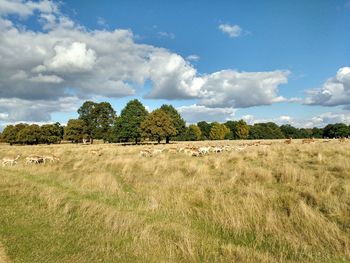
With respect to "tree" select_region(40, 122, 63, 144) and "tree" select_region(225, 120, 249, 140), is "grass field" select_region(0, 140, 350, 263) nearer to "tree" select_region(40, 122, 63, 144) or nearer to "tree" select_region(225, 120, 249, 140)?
"tree" select_region(40, 122, 63, 144)

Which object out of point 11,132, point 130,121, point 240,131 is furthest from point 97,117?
point 240,131

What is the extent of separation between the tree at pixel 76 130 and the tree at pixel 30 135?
11149 mm

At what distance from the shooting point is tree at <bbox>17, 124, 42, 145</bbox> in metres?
95.8

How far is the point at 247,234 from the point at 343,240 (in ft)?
7.61

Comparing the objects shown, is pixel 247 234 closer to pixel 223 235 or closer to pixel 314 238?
pixel 223 235

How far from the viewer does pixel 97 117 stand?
90.7 metres

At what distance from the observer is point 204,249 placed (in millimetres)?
7566

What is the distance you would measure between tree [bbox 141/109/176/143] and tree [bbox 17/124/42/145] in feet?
141

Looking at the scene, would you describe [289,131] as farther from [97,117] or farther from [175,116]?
[97,117]

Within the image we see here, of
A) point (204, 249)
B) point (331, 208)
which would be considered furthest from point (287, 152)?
point (204, 249)

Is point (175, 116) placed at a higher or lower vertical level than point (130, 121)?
higher

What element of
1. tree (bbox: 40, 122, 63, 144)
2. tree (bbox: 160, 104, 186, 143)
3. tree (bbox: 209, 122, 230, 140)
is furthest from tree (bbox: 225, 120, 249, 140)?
tree (bbox: 40, 122, 63, 144)

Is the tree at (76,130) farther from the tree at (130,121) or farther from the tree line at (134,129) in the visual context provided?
the tree at (130,121)

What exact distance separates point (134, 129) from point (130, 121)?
2087 millimetres
